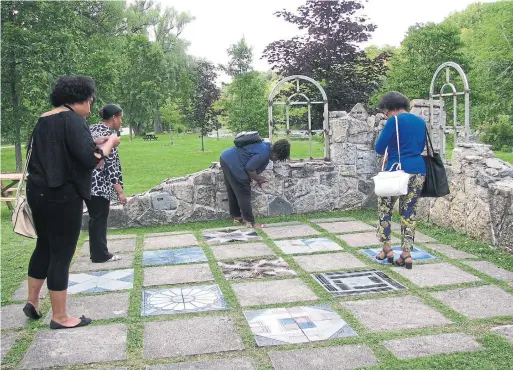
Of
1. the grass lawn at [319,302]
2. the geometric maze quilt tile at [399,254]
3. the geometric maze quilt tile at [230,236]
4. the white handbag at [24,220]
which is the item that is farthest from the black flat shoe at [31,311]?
the geometric maze quilt tile at [399,254]

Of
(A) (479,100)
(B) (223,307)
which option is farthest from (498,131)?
(B) (223,307)

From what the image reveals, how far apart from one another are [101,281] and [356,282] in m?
2.18

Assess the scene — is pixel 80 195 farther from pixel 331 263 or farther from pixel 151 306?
pixel 331 263

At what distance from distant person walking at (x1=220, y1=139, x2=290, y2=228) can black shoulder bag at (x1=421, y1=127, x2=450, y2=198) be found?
231 centimetres

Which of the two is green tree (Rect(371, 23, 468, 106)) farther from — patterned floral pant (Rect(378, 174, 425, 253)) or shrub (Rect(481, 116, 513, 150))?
patterned floral pant (Rect(378, 174, 425, 253))

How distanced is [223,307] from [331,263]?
4.85 ft

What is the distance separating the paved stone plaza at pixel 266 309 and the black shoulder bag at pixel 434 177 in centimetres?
68

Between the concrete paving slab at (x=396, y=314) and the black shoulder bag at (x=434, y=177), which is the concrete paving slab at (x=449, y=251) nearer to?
the black shoulder bag at (x=434, y=177)

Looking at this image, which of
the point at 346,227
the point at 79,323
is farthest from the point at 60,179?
the point at 346,227

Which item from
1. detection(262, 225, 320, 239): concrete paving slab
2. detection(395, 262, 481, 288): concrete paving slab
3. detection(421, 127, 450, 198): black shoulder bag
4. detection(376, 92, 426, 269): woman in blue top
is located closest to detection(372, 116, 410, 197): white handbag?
detection(376, 92, 426, 269): woman in blue top

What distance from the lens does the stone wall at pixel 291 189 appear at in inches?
271

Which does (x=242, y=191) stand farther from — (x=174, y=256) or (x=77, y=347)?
(x=77, y=347)

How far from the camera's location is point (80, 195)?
11.0 feet

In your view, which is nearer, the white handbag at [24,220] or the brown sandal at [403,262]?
the white handbag at [24,220]
